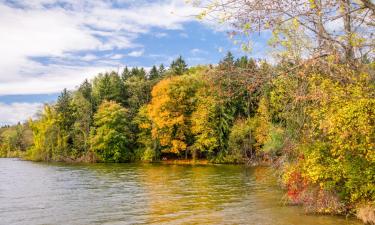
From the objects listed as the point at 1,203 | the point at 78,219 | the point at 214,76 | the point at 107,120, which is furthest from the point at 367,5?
the point at 107,120

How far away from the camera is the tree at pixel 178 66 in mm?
81812

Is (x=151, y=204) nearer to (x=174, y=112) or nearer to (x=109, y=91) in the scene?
(x=174, y=112)

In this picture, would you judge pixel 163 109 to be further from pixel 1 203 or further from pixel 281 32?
pixel 281 32

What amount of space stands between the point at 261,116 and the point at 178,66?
3708 cm

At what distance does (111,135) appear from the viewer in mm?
67250

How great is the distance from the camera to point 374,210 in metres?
15.3

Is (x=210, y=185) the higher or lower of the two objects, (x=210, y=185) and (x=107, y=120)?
the lower

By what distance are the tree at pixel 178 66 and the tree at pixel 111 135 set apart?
1539 centimetres

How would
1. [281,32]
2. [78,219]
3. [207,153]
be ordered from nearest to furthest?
[281,32] → [78,219] → [207,153]

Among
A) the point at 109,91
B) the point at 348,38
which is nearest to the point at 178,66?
the point at 109,91

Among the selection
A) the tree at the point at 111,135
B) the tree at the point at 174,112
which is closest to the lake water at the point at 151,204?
the tree at the point at 174,112

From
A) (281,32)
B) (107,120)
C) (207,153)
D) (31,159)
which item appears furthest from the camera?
(31,159)

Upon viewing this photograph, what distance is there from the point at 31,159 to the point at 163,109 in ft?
104

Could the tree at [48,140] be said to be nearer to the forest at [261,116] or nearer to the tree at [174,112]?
the forest at [261,116]
